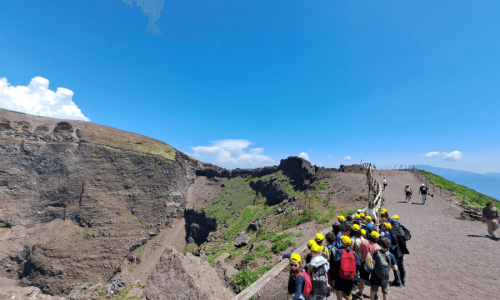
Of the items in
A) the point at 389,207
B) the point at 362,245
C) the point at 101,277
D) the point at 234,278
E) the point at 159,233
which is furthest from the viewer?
the point at 159,233

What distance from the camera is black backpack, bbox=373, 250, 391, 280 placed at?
4.90m

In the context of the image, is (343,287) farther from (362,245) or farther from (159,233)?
(159,233)

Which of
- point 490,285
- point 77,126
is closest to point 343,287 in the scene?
point 490,285

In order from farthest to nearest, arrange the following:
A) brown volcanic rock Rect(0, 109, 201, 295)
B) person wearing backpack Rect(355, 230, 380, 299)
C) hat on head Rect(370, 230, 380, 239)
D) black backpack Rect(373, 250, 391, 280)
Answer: brown volcanic rock Rect(0, 109, 201, 295), hat on head Rect(370, 230, 380, 239), person wearing backpack Rect(355, 230, 380, 299), black backpack Rect(373, 250, 391, 280)

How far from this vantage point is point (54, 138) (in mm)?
49188

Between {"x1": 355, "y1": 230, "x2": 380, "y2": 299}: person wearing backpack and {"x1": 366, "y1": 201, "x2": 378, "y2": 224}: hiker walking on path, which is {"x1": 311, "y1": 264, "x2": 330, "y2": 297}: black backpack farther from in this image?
{"x1": 366, "y1": 201, "x2": 378, "y2": 224}: hiker walking on path

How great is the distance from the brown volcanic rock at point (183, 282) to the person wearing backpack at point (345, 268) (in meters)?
5.52

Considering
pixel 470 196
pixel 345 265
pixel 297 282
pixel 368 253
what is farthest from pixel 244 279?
pixel 470 196

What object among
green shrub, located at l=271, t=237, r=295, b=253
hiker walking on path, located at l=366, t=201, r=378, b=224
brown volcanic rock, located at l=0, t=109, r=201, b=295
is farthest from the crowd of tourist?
brown volcanic rock, located at l=0, t=109, r=201, b=295

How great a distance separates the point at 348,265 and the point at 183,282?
24.2 ft

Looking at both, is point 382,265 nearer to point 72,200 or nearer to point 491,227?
point 491,227

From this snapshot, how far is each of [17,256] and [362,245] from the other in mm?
61748

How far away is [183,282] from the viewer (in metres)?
8.48

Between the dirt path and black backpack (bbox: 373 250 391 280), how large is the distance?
2.39 meters
